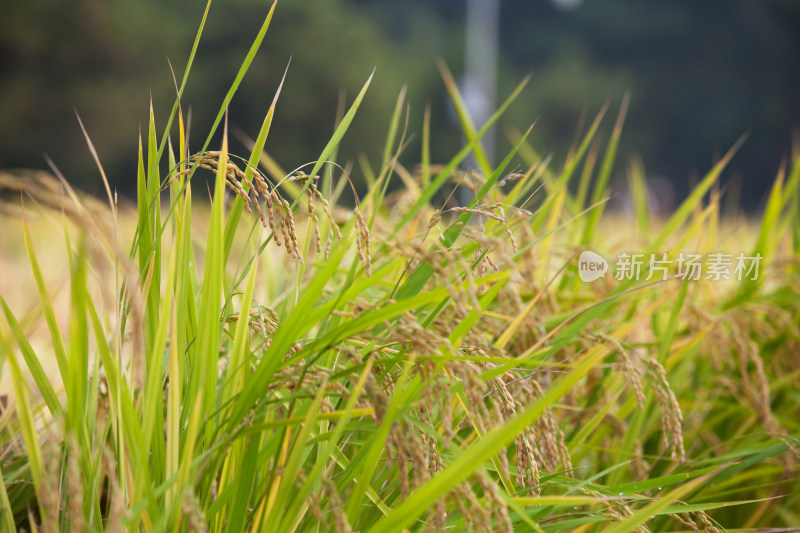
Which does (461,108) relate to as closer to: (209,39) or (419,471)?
(419,471)

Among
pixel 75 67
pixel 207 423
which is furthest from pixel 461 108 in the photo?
pixel 75 67

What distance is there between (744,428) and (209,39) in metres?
17.2

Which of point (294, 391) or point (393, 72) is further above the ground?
point (294, 391)

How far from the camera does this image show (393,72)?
19.8 metres

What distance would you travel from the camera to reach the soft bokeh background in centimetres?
1591

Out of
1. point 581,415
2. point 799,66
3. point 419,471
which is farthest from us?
point 799,66

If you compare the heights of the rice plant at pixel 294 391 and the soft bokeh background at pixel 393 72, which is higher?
the rice plant at pixel 294 391

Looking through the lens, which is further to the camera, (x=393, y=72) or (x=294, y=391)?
(x=393, y=72)

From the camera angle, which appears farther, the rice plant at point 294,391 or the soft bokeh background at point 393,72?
the soft bokeh background at point 393,72

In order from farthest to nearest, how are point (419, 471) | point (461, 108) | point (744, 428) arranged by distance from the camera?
point (461, 108) < point (744, 428) < point (419, 471)

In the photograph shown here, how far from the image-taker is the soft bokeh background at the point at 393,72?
15.9m

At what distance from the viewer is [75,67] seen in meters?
16.5

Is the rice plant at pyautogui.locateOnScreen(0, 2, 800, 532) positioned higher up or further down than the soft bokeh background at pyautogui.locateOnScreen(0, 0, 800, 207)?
higher up

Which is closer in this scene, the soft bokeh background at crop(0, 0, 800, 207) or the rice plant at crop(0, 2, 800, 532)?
the rice plant at crop(0, 2, 800, 532)
